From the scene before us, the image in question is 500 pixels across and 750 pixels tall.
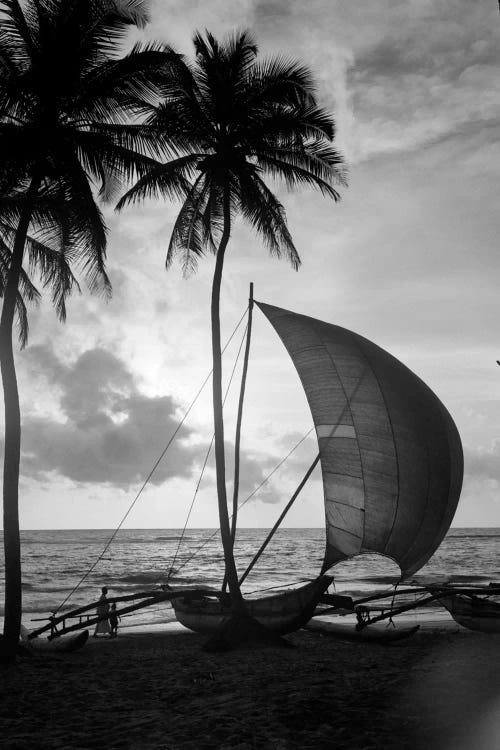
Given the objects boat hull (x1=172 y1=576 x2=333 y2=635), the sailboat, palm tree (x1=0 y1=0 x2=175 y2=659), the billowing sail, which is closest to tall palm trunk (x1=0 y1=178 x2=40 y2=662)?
palm tree (x1=0 y1=0 x2=175 y2=659)

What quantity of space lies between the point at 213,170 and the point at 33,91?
15.7 feet

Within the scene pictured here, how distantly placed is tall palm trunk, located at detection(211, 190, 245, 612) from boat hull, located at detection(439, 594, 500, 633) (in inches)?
262

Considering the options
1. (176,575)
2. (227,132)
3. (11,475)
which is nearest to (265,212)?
(227,132)

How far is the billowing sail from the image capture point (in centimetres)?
1347

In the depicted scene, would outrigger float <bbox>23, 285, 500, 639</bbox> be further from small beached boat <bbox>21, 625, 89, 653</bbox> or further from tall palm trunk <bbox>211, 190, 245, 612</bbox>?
tall palm trunk <bbox>211, 190, 245, 612</bbox>

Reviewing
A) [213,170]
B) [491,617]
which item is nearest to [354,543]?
[491,617]

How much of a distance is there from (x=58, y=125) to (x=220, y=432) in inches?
284

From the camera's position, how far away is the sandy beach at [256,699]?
651cm

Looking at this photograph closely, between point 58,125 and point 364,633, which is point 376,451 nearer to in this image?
point 364,633

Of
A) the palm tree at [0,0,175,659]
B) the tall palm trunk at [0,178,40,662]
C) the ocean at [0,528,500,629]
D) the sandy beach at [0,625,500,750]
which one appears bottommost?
the ocean at [0,528,500,629]

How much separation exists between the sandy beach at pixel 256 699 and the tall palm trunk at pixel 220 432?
1.68 m

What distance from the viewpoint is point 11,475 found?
11.2 m

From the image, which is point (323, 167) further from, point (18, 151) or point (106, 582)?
point (106, 582)

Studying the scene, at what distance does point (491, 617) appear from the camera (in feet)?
53.3
